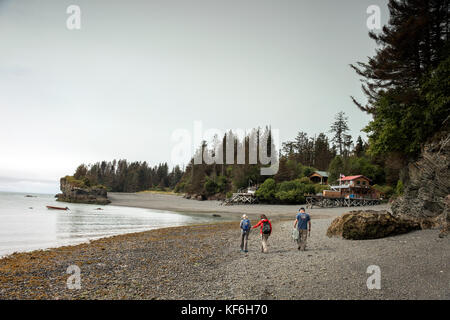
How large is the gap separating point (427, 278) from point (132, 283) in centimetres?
939

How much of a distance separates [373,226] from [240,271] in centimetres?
874

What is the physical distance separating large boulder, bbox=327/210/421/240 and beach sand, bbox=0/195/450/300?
0.61m

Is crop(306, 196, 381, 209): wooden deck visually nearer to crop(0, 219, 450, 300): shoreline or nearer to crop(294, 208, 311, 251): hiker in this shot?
crop(0, 219, 450, 300): shoreline

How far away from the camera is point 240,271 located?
941 cm

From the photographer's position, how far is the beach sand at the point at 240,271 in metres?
7.11

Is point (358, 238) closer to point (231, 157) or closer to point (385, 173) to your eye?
point (385, 173)

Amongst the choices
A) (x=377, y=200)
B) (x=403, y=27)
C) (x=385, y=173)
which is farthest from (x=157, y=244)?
(x=385, y=173)

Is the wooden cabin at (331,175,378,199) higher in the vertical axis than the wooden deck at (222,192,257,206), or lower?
higher

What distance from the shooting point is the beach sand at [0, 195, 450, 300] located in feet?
23.3

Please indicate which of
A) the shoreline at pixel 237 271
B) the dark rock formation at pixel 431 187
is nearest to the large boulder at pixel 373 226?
the shoreline at pixel 237 271

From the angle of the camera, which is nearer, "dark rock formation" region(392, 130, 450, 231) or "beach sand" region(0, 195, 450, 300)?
"beach sand" region(0, 195, 450, 300)

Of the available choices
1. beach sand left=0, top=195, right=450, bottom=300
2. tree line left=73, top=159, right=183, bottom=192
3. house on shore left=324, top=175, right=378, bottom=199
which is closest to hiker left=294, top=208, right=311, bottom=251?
beach sand left=0, top=195, right=450, bottom=300

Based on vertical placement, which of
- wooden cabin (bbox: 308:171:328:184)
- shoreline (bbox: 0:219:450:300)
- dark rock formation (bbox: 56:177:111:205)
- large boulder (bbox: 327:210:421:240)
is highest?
wooden cabin (bbox: 308:171:328:184)

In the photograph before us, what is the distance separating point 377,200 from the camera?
45.6 m
